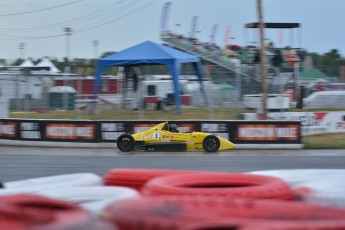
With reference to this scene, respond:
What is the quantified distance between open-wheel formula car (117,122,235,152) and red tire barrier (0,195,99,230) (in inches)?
652

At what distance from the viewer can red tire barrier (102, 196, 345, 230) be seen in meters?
3.22

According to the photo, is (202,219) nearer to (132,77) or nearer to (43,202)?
(43,202)

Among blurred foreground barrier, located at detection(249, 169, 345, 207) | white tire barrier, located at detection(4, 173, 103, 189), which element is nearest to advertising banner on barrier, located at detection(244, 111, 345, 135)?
blurred foreground barrier, located at detection(249, 169, 345, 207)

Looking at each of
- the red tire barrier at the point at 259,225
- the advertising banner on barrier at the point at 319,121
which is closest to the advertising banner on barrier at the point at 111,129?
the advertising banner on barrier at the point at 319,121

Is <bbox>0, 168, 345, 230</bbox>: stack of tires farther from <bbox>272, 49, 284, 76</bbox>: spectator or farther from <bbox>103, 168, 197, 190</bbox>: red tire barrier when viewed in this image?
<bbox>272, 49, 284, 76</bbox>: spectator

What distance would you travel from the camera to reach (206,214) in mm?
3322

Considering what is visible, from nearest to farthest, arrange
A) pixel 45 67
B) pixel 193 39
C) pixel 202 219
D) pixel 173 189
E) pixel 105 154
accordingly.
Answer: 1. pixel 202 219
2. pixel 173 189
3. pixel 105 154
4. pixel 193 39
5. pixel 45 67

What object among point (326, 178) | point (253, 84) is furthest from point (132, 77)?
point (326, 178)

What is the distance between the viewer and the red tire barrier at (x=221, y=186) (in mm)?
4465

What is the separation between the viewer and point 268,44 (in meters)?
41.2

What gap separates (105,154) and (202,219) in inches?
644

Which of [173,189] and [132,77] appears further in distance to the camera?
[132,77]

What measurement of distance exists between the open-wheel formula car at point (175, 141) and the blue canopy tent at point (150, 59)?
8.36 metres

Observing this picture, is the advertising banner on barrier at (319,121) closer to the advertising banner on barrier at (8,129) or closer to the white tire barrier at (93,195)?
the advertising banner on barrier at (8,129)
